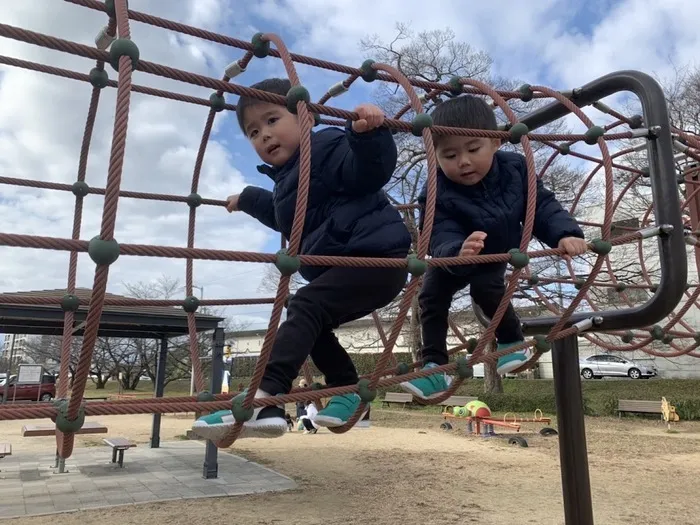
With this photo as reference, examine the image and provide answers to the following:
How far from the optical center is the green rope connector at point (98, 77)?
1.94m

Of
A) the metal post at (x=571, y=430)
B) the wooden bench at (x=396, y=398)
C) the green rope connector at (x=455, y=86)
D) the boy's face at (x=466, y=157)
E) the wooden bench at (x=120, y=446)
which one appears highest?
the green rope connector at (x=455, y=86)

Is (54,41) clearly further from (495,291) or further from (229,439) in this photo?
(495,291)

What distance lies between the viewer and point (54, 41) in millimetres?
1192

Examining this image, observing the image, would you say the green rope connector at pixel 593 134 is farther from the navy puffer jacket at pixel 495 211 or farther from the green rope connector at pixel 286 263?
the green rope connector at pixel 286 263

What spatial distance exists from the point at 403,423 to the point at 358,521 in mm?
7326

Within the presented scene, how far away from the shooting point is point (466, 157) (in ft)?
6.40

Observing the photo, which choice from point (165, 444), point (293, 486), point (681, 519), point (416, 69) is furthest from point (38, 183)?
point (416, 69)

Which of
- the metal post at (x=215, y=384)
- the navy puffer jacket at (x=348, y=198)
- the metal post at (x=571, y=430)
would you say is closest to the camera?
the navy puffer jacket at (x=348, y=198)

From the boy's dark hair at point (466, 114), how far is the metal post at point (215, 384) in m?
5.28

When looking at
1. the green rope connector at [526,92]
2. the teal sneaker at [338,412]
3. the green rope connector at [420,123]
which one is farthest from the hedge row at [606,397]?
the green rope connector at [420,123]

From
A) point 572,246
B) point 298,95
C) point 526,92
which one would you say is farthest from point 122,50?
point 526,92

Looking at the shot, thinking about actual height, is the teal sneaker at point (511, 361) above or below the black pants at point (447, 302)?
below

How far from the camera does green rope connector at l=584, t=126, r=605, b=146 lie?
6.45 feet

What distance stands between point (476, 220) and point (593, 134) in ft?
1.64
